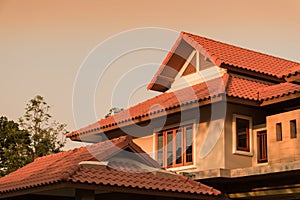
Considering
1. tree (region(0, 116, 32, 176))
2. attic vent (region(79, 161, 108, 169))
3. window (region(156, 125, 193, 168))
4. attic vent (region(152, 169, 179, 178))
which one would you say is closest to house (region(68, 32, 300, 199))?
window (region(156, 125, 193, 168))

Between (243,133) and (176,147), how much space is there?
206 cm

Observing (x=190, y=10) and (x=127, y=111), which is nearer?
(x=190, y=10)

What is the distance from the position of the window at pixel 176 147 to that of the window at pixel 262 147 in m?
1.94

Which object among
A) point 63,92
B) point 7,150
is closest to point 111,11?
point 63,92

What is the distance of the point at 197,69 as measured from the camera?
18.8m

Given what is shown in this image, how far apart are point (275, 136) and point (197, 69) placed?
486cm

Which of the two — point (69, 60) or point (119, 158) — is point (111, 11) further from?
point (69, 60)

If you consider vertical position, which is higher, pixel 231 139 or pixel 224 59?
pixel 224 59

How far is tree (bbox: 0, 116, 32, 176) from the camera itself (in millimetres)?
32000

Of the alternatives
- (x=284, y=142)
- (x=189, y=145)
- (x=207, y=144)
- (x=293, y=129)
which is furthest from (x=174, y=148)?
(x=293, y=129)

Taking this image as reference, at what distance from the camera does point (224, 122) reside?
15664 millimetres

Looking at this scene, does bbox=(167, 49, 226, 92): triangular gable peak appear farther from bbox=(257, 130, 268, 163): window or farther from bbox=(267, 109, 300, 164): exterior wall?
bbox=(267, 109, 300, 164): exterior wall

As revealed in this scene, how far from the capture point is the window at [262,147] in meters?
15.8

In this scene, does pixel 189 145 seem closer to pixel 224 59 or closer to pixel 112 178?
pixel 224 59
